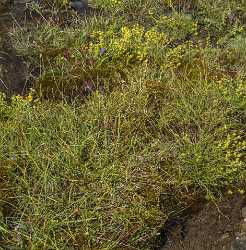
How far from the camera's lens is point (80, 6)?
6.01m

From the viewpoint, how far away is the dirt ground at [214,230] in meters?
3.60

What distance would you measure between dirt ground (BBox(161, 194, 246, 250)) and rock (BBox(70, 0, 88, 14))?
3.13 m

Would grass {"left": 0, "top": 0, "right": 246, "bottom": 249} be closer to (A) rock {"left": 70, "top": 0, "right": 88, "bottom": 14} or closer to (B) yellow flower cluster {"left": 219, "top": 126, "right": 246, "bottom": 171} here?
(B) yellow flower cluster {"left": 219, "top": 126, "right": 246, "bottom": 171}

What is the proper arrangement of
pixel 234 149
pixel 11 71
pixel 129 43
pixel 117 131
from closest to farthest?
pixel 117 131 < pixel 234 149 < pixel 11 71 < pixel 129 43

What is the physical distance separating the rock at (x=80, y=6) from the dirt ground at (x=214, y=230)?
3.13 m

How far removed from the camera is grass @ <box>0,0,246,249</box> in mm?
3387

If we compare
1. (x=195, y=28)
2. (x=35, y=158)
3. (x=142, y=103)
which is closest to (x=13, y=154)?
(x=35, y=158)

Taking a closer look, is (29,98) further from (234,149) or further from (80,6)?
(80,6)

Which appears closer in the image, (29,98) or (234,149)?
(234,149)

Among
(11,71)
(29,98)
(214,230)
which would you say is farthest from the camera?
(11,71)

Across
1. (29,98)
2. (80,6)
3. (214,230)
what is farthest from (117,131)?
(80,6)

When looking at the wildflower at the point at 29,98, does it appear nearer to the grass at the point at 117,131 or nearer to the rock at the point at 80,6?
the grass at the point at 117,131

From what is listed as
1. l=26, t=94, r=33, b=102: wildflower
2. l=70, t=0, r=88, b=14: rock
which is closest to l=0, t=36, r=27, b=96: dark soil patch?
l=26, t=94, r=33, b=102: wildflower

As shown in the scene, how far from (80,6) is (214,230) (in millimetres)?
3446
